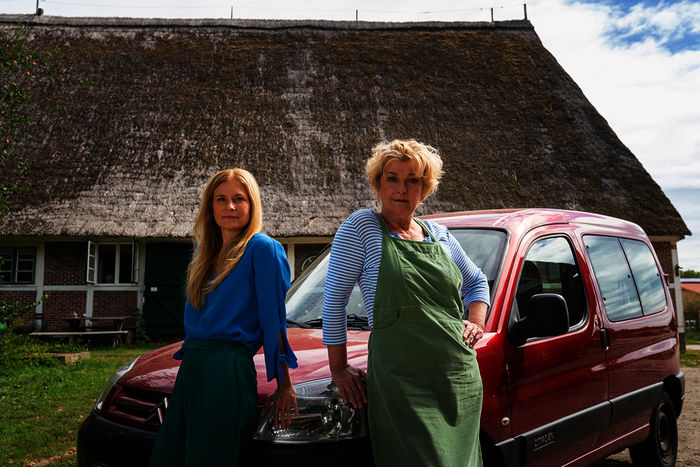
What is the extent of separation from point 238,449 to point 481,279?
1302 mm

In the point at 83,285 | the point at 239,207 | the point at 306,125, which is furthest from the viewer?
the point at 306,125

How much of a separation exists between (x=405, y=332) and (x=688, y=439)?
15.8 ft

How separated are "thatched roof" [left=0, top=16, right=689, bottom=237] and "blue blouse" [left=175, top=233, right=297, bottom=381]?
10.9m

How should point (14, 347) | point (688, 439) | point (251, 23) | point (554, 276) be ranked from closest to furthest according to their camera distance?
point (554, 276) → point (688, 439) → point (14, 347) → point (251, 23)

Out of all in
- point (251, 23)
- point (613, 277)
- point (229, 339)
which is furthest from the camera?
point (251, 23)

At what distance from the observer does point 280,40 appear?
720 inches

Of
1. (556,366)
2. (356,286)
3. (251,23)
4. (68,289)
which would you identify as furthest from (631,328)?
(251,23)

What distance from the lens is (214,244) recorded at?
8.09ft

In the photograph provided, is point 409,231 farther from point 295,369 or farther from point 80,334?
point 80,334

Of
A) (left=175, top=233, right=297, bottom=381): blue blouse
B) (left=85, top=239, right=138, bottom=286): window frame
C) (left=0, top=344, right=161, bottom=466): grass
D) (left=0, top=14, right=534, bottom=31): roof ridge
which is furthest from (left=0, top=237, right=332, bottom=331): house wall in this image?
(left=175, top=233, right=297, bottom=381): blue blouse

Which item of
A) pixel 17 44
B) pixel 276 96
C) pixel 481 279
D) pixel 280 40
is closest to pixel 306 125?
pixel 276 96

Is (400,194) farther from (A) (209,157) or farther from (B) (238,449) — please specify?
(A) (209,157)

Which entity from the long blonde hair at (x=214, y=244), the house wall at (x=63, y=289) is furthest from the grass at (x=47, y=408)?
the house wall at (x=63, y=289)

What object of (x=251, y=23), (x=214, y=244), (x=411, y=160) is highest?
(x=251, y=23)
